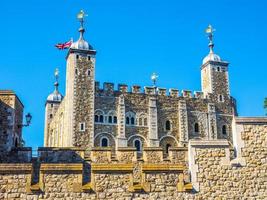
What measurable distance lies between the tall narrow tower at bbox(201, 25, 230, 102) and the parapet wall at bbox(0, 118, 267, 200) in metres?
46.2

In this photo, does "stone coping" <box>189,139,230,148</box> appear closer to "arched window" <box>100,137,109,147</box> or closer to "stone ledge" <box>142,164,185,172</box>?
"stone ledge" <box>142,164,185,172</box>

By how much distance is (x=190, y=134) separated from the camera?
52.6m

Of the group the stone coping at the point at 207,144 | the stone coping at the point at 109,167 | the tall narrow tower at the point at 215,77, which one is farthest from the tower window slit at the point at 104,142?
the stone coping at the point at 109,167

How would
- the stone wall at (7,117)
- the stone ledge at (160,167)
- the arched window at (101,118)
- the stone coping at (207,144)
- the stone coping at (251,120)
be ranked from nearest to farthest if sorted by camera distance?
the stone ledge at (160,167), the stone coping at (207,144), the stone coping at (251,120), the stone wall at (7,117), the arched window at (101,118)

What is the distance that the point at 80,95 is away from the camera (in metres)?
48.6

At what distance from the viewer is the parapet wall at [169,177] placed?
9273mm

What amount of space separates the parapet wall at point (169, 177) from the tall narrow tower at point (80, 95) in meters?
36.8

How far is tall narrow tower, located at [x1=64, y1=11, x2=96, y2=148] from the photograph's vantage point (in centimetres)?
4719

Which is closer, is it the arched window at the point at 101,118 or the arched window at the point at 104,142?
the arched window at the point at 104,142

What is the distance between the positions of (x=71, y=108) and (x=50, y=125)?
1596 centimetres

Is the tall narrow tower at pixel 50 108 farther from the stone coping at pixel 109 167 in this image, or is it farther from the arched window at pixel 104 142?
the stone coping at pixel 109 167

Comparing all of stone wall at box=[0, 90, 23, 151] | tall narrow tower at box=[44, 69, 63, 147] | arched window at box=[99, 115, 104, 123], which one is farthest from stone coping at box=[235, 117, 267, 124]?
tall narrow tower at box=[44, 69, 63, 147]

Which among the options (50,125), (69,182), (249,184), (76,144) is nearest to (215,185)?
(249,184)

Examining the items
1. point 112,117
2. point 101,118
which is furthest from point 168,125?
point 101,118
